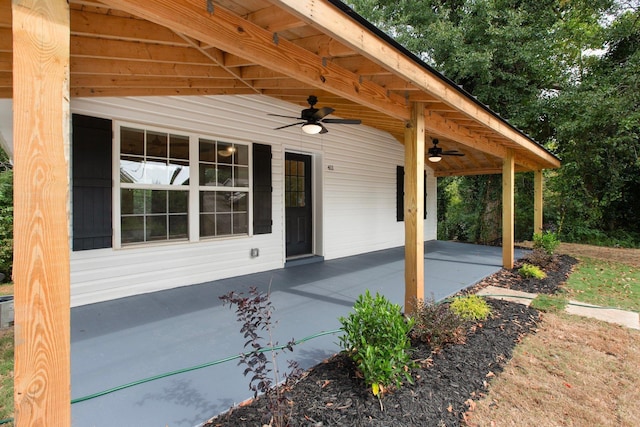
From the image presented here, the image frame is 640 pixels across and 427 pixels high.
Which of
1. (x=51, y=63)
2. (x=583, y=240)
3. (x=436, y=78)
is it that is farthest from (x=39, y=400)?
(x=583, y=240)

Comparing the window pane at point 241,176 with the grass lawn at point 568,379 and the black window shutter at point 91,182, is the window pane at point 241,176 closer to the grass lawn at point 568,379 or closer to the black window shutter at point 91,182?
the black window shutter at point 91,182

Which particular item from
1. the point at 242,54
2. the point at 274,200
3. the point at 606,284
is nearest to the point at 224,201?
the point at 274,200

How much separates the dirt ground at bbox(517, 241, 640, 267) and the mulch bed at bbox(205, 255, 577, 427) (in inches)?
267

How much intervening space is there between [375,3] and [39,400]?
40.2ft

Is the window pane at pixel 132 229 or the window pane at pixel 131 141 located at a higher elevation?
the window pane at pixel 131 141

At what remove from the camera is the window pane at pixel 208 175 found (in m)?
4.46

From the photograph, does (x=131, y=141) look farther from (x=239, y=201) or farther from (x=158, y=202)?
(x=239, y=201)

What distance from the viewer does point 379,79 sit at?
111 inches

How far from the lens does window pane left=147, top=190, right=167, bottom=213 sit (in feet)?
13.1

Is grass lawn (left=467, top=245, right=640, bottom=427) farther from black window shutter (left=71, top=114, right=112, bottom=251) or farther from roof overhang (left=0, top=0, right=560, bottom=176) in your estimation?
black window shutter (left=71, top=114, right=112, bottom=251)

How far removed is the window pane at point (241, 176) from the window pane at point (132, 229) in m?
1.45

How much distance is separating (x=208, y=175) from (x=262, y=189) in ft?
2.95

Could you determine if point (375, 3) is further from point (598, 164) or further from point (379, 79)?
point (379, 79)

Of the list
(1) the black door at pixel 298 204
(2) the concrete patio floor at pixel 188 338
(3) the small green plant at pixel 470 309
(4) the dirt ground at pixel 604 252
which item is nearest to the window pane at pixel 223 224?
(2) the concrete patio floor at pixel 188 338
